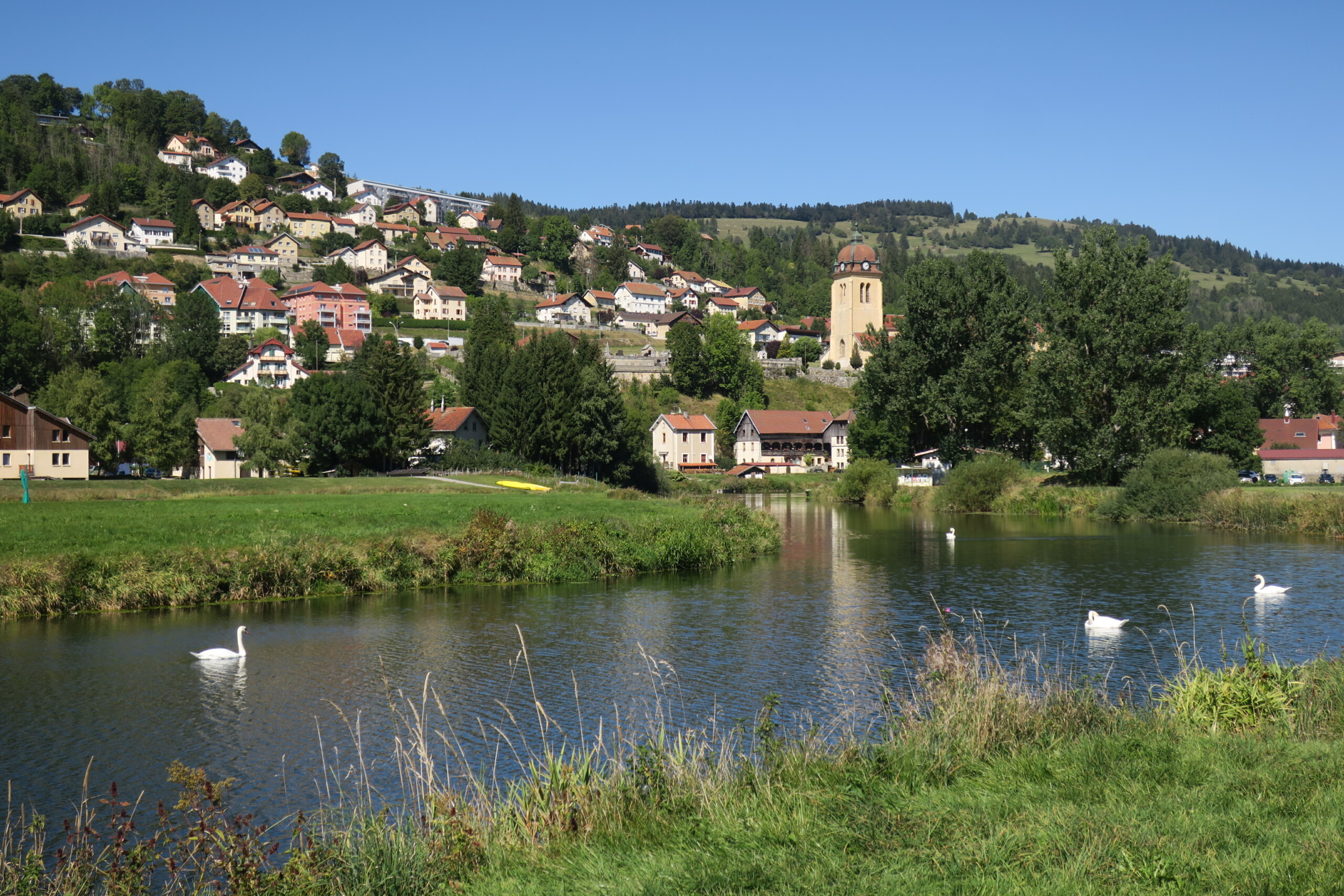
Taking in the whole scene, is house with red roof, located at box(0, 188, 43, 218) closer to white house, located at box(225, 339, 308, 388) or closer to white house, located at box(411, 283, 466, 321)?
white house, located at box(411, 283, 466, 321)

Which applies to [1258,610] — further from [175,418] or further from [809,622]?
[175,418]

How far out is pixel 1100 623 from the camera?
23016 mm

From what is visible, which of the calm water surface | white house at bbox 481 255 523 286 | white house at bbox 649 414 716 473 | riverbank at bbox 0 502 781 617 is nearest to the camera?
the calm water surface

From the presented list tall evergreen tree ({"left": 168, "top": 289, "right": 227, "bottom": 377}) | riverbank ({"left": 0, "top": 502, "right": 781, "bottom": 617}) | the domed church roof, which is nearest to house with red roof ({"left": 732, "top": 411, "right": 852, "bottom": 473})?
the domed church roof

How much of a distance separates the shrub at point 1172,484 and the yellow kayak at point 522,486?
32250 millimetres

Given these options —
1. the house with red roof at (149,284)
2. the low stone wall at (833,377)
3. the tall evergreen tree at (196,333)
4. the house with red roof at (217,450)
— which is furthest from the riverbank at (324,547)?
the house with red roof at (149,284)

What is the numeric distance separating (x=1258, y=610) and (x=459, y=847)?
77.4 ft

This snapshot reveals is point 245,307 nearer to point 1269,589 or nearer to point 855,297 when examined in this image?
point 855,297

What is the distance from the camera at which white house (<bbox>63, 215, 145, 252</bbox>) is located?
154250 mm

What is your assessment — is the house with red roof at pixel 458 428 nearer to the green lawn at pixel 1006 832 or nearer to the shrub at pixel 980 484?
the shrub at pixel 980 484

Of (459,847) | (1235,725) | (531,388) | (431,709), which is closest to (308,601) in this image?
(431,709)

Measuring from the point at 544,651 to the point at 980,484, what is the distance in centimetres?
4946

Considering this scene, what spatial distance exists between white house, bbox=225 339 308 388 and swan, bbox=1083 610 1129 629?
111 m

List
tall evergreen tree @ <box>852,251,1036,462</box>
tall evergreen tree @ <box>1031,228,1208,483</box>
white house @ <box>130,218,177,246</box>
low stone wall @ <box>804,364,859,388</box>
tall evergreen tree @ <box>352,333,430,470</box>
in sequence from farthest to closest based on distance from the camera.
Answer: white house @ <box>130,218,177,246</box>
low stone wall @ <box>804,364,859,388</box>
tall evergreen tree @ <box>852,251,1036,462</box>
tall evergreen tree @ <box>352,333,430,470</box>
tall evergreen tree @ <box>1031,228,1208,483</box>
